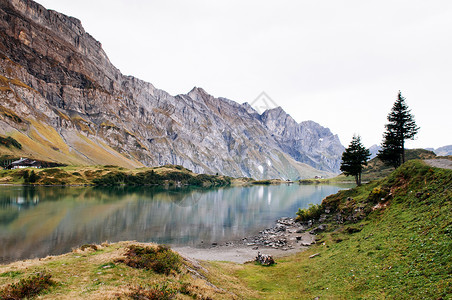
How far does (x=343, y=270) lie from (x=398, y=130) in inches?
1854

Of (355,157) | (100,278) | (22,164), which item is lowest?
(100,278)

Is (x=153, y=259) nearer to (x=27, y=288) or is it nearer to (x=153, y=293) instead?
(x=153, y=293)

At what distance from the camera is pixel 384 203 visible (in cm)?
3828

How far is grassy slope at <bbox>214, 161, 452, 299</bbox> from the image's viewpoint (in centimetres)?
1602

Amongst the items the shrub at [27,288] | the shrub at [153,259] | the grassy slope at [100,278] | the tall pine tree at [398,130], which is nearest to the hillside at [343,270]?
the grassy slope at [100,278]

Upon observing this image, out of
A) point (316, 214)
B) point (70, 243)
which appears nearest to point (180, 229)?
point (70, 243)

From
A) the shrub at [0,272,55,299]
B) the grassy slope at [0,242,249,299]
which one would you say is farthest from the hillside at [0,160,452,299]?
the shrub at [0,272,55,299]

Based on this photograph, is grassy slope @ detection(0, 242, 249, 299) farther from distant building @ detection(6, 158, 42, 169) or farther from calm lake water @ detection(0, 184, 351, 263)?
distant building @ detection(6, 158, 42, 169)

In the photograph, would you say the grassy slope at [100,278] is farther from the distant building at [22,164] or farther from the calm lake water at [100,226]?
the distant building at [22,164]

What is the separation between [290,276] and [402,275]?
46.6 ft

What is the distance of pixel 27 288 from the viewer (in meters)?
14.1

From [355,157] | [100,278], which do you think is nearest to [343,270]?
[100,278]

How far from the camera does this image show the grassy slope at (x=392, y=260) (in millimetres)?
16016

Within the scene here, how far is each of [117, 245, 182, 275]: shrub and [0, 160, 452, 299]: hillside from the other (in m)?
0.56
